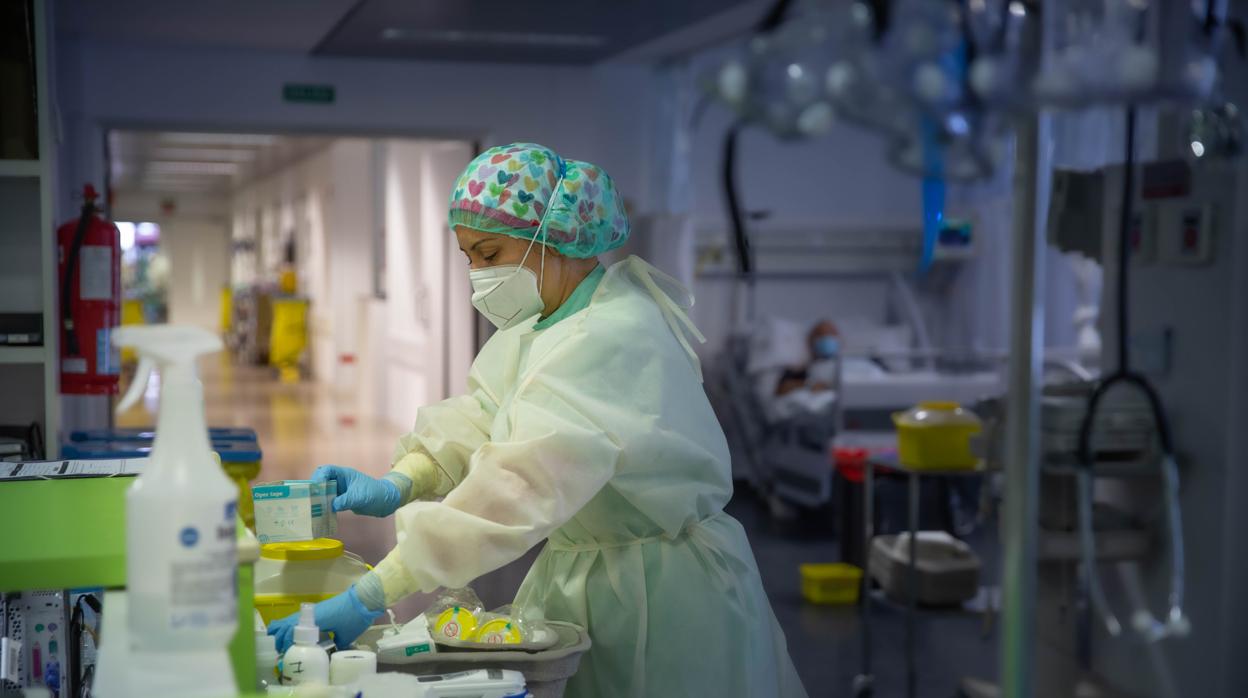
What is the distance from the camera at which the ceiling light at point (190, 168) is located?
651 inches

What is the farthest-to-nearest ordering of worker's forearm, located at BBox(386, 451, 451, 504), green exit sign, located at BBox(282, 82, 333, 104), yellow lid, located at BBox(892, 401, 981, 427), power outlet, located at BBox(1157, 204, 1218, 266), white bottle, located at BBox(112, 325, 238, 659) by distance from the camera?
green exit sign, located at BBox(282, 82, 333, 104)
yellow lid, located at BBox(892, 401, 981, 427)
power outlet, located at BBox(1157, 204, 1218, 266)
worker's forearm, located at BBox(386, 451, 451, 504)
white bottle, located at BBox(112, 325, 238, 659)

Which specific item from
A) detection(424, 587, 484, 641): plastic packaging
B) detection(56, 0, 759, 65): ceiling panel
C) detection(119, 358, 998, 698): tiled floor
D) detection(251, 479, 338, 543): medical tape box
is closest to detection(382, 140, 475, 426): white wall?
detection(119, 358, 998, 698): tiled floor

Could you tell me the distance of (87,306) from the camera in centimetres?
376

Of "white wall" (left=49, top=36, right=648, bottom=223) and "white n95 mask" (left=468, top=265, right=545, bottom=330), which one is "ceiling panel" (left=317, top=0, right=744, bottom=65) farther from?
"white n95 mask" (left=468, top=265, right=545, bottom=330)

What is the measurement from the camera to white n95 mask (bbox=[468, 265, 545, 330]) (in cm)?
200

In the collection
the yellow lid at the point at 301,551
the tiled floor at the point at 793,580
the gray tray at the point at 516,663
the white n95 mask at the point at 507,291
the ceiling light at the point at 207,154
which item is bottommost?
the tiled floor at the point at 793,580

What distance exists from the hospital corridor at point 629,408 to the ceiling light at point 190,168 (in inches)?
425

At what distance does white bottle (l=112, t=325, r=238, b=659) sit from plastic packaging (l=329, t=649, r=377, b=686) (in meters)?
0.41

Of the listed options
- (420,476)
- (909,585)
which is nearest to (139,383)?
(420,476)

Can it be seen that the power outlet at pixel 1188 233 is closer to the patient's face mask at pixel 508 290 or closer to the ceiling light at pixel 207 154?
the patient's face mask at pixel 508 290

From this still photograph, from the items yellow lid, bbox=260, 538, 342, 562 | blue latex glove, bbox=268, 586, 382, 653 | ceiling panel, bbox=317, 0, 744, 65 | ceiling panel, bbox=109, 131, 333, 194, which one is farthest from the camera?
ceiling panel, bbox=109, 131, 333, 194

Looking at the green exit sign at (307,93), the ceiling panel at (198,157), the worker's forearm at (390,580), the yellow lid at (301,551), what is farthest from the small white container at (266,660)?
the ceiling panel at (198,157)

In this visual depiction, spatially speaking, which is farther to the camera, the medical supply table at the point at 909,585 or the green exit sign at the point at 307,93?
the green exit sign at the point at 307,93

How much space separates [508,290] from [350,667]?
725mm
